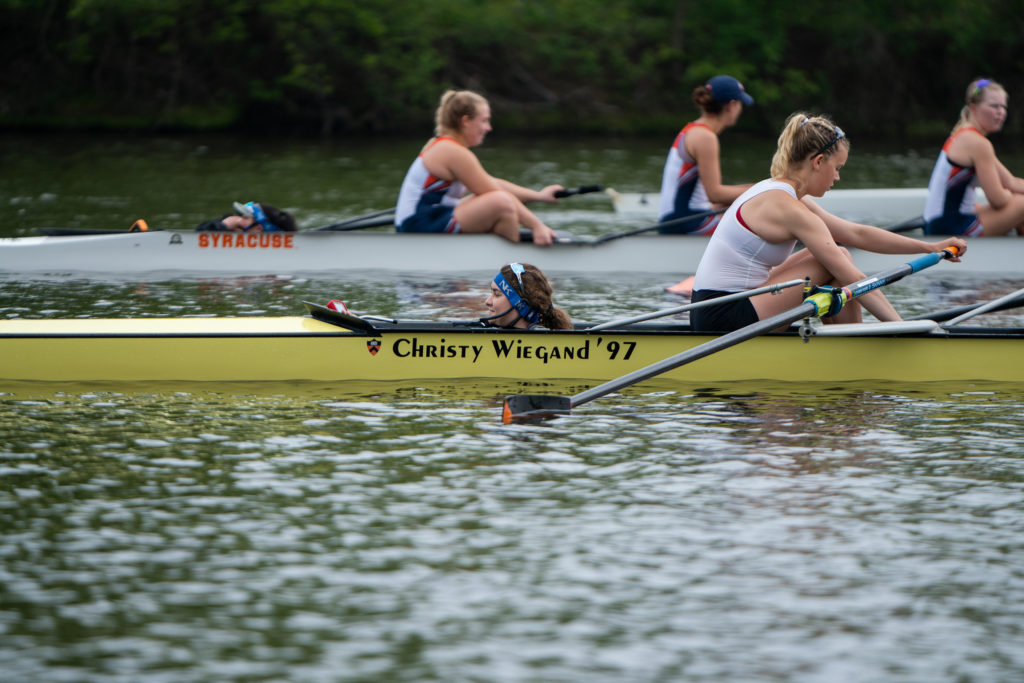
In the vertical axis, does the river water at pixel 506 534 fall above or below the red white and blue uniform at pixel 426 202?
below

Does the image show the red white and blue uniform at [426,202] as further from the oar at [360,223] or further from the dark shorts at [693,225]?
the dark shorts at [693,225]

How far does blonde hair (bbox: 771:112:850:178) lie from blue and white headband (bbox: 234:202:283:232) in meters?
5.55

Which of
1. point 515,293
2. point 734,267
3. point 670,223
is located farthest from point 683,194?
point 515,293

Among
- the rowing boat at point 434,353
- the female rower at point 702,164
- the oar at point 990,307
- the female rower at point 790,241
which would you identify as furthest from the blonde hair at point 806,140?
the female rower at point 702,164

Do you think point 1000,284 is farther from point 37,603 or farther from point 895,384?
point 37,603

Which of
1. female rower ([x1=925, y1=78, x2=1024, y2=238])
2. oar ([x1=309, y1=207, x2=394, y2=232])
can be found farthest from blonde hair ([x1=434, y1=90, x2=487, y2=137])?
female rower ([x1=925, y1=78, x2=1024, y2=238])

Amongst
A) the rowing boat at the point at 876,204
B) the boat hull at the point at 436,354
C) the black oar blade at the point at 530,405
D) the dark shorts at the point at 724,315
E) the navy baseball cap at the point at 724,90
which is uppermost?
the navy baseball cap at the point at 724,90

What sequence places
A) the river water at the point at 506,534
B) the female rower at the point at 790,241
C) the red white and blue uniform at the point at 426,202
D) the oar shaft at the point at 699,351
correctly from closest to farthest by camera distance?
the river water at the point at 506,534
the oar shaft at the point at 699,351
the female rower at the point at 790,241
the red white and blue uniform at the point at 426,202

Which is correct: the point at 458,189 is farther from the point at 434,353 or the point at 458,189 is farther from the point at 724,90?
the point at 434,353

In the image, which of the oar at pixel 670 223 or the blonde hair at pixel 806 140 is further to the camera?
the oar at pixel 670 223

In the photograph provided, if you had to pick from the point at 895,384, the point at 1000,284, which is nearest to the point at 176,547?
the point at 895,384

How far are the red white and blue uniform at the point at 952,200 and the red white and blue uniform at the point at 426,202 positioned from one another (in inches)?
147

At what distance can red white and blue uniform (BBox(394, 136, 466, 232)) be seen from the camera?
35.7ft

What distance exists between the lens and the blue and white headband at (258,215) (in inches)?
439
